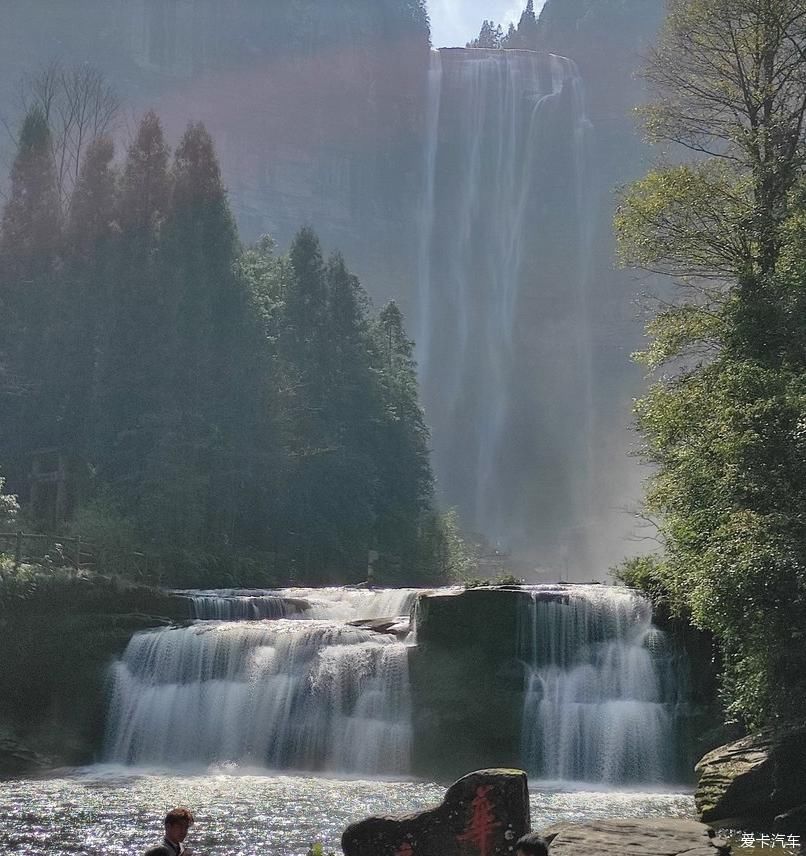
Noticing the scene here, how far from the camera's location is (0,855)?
11.6m

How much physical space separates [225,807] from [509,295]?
8557 centimetres

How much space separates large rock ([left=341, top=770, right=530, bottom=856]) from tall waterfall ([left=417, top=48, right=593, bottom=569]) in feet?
260

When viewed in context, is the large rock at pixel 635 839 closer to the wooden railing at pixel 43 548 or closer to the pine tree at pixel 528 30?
the wooden railing at pixel 43 548

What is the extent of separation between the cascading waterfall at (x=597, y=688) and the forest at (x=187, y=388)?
652 inches

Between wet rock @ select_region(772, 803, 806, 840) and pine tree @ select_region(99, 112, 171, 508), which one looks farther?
pine tree @ select_region(99, 112, 171, 508)

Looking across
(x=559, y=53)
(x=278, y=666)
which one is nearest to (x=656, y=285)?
(x=559, y=53)

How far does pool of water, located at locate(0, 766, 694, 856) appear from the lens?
12.4 m

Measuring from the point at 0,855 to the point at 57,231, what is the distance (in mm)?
35242

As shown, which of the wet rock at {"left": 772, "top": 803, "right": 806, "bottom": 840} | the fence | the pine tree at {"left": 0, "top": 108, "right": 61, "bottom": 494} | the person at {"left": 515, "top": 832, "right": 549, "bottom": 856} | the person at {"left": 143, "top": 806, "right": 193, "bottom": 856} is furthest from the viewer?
the pine tree at {"left": 0, "top": 108, "right": 61, "bottom": 494}

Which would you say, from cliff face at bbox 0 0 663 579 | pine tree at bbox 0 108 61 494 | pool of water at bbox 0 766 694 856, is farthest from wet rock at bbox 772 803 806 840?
cliff face at bbox 0 0 663 579

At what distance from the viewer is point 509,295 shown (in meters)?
98.2

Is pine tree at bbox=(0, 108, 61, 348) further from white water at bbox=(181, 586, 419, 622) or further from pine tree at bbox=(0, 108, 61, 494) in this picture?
white water at bbox=(181, 586, 419, 622)

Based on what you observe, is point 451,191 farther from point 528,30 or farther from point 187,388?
point 187,388

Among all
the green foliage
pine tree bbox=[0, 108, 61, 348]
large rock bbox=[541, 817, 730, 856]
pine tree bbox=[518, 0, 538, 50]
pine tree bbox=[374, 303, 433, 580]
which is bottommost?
large rock bbox=[541, 817, 730, 856]
